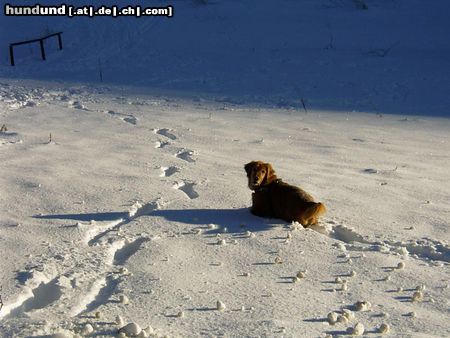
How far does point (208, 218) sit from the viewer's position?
3.78 m

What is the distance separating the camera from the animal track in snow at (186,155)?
5070 mm

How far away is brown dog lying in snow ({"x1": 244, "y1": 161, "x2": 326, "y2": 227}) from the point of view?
364cm

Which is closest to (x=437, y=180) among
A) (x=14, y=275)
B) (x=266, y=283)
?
(x=266, y=283)

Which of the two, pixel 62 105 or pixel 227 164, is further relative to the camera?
pixel 62 105

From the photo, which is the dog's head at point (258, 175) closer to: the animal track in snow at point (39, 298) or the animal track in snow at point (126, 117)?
the animal track in snow at point (39, 298)

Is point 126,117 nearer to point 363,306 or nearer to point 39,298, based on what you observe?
point 39,298

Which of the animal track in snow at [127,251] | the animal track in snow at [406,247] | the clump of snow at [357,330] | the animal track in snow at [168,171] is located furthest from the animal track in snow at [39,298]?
the animal track in snow at [168,171]

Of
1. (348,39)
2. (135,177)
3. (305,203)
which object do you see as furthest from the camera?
(348,39)

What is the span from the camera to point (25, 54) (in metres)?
11.4

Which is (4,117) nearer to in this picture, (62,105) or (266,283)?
(62,105)

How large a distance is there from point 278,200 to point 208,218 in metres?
0.43

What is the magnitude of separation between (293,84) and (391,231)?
5499 millimetres

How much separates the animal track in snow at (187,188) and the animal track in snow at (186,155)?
0.61 metres

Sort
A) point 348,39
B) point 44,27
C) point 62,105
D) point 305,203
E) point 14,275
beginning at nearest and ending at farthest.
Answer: point 14,275 < point 305,203 < point 62,105 < point 348,39 < point 44,27
